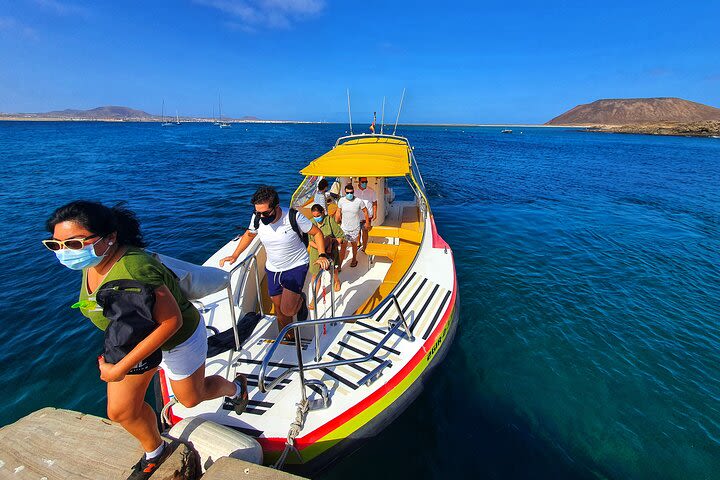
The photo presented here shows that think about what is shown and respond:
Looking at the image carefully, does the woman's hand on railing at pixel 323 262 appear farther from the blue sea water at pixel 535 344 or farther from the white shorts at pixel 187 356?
the blue sea water at pixel 535 344

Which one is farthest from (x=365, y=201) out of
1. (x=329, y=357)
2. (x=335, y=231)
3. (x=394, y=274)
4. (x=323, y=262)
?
(x=329, y=357)

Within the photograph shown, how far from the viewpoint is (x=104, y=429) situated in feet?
7.97

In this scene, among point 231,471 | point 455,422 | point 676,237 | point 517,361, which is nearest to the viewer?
point 231,471

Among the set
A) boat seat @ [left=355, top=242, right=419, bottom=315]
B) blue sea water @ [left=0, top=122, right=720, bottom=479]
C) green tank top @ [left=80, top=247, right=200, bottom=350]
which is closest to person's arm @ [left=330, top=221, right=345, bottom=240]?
boat seat @ [left=355, top=242, right=419, bottom=315]

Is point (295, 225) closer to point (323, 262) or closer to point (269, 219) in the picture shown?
point (269, 219)

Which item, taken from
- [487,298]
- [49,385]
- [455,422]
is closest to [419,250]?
[487,298]

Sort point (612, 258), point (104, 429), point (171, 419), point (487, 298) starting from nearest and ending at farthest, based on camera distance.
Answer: point (104, 429)
point (171, 419)
point (487, 298)
point (612, 258)

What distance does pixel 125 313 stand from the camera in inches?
64.9

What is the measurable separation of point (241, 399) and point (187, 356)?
91 centimetres

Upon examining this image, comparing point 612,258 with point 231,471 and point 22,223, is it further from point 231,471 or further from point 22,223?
point 22,223

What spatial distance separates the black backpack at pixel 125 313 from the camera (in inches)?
64.6

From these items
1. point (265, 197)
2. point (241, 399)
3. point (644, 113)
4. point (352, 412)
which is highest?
point (644, 113)

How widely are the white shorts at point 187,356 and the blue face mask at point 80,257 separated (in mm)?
761

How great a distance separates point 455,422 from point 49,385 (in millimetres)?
5963
